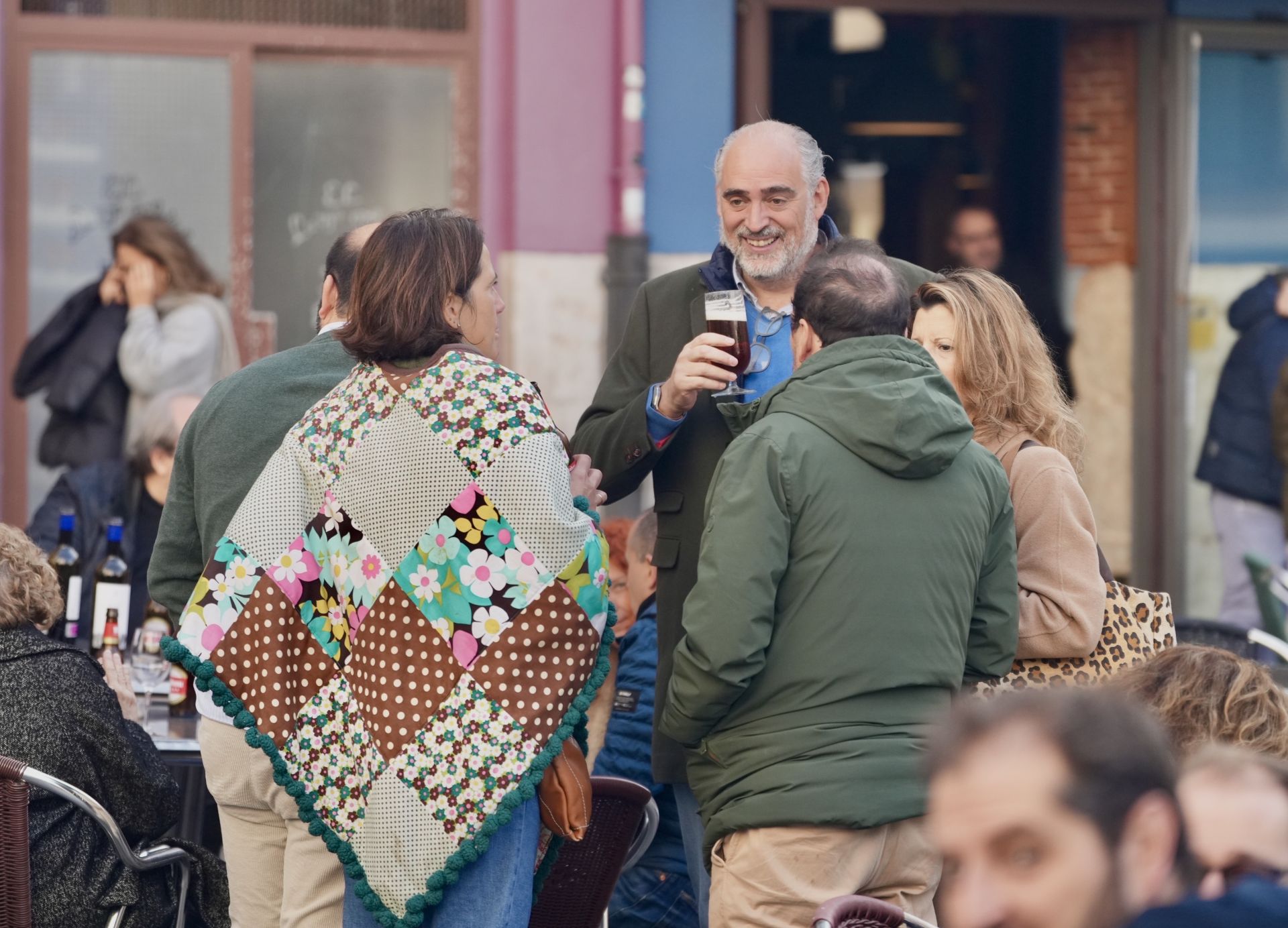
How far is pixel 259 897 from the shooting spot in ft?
11.5

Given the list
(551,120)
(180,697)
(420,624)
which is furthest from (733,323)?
(551,120)

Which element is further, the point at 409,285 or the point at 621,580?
the point at 621,580

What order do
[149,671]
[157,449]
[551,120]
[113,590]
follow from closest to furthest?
[149,671] → [113,590] → [157,449] → [551,120]

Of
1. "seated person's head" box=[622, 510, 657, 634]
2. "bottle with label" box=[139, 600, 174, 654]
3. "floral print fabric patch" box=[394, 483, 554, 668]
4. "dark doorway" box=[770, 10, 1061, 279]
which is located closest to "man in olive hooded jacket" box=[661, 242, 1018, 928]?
"floral print fabric patch" box=[394, 483, 554, 668]

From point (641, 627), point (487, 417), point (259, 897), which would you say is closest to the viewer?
point (487, 417)

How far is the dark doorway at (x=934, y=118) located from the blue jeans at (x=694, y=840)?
642 cm

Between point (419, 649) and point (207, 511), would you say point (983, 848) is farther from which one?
point (207, 511)

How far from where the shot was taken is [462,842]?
10.2 ft

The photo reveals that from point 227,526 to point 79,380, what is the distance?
148 inches

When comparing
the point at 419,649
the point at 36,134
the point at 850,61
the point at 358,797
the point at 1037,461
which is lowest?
the point at 358,797

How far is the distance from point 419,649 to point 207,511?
79cm

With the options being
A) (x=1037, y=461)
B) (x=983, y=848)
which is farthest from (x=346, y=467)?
(x=983, y=848)

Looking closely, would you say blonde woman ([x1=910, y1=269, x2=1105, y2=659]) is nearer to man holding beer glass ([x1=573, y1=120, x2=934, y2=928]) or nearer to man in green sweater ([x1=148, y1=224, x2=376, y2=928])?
man holding beer glass ([x1=573, y1=120, x2=934, y2=928])

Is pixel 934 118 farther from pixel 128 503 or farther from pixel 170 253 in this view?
pixel 128 503
